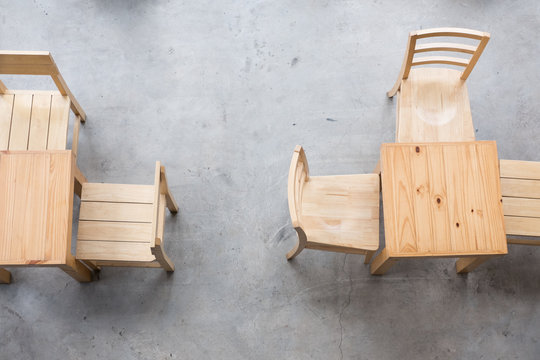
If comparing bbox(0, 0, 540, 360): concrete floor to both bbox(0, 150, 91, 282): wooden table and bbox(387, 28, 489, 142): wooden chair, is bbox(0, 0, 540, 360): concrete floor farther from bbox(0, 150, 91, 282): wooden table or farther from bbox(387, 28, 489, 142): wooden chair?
bbox(0, 150, 91, 282): wooden table

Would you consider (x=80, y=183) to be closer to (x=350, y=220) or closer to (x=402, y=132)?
(x=350, y=220)

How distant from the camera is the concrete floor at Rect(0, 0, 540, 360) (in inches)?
119

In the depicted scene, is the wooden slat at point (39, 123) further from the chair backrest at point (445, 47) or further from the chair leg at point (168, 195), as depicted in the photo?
the chair backrest at point (445, 47)

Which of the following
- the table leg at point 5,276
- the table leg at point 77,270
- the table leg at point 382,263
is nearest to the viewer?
the table leg at point 77,270

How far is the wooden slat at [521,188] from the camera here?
2.86 meters

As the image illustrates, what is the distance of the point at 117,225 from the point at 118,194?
0.65ft

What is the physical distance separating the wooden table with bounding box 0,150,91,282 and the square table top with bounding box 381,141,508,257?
5.77ft

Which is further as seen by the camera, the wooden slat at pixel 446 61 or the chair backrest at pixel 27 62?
the wooden slat at pixel 446 61

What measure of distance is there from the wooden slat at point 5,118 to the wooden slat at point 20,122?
23 millimetres

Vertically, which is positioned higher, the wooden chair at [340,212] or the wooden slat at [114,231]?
the wooden chair at [340,212]

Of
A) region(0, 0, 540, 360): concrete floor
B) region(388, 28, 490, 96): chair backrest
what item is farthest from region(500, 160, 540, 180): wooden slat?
region(388, 28, 490, 96): chair backrest

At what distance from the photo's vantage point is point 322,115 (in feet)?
11.6

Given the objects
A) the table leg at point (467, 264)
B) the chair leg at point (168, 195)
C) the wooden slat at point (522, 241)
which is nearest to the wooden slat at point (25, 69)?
the chair leg at point (168, 195)

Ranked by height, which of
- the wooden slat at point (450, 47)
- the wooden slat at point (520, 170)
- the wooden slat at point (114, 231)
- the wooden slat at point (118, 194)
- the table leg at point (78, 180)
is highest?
the wooden slat at point (450, 47)
